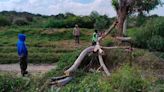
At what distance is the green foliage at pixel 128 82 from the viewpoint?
12.8 meters

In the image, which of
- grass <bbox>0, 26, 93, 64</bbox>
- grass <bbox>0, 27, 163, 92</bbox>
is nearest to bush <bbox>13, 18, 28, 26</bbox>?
grass <bbox>0, 26, 93, 64</bbox>

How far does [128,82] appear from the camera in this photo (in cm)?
1285

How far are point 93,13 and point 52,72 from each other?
29.2m

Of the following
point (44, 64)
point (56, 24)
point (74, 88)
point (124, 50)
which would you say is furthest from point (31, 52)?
point (56, 24)

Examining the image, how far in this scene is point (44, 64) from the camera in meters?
24.2

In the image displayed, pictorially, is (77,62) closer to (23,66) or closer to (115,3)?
(23,66)

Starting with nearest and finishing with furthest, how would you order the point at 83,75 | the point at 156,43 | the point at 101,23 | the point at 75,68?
the point at 83,75, the point at 75,68, the point at 156,43, the point at 101,23

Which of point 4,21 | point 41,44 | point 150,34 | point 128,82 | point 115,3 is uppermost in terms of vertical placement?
point 115,3

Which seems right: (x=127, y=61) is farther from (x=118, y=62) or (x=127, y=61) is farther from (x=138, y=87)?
(x=138, y=87)

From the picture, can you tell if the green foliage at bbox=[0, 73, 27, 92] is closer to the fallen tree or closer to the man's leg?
the fallen tree

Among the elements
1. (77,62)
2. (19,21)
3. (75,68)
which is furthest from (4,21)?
(75,68)

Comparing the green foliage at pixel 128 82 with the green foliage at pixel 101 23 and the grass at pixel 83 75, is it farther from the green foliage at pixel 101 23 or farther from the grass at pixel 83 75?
the green foliage at pixel 101 23

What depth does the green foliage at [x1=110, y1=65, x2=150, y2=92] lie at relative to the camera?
12812 millimetres

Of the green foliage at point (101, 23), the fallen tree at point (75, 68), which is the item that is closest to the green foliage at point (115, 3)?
the fallen tree at point (75, 68)
